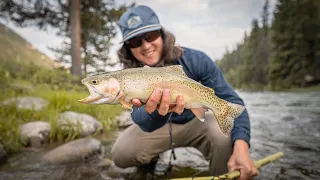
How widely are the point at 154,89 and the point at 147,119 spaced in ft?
2.18

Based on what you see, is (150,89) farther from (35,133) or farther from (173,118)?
(35,133)

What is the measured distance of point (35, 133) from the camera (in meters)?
4.34

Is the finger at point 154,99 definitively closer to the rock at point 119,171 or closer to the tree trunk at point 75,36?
the rock at point 119,171

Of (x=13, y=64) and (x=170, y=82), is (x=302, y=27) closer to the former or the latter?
(x=13, y=64)

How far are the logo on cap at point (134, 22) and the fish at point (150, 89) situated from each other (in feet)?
3.80

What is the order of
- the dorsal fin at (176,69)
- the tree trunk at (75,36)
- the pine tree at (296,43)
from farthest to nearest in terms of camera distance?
the pine tree at (296,43) → the tree trunk at (75,36) → the dorsal fin at (176,69)

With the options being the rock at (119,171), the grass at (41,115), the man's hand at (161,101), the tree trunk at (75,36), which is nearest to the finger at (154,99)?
the man's hand at (161,101)

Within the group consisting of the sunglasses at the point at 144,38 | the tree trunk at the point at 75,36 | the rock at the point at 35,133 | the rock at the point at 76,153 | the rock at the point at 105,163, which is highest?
the tree trunk at the point at 75,36

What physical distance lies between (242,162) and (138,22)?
197 centimetres

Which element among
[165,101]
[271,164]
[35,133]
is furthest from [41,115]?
[271,164]

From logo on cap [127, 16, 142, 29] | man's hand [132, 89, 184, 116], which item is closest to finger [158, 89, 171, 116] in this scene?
man's hand [132, 89, 184, 116]

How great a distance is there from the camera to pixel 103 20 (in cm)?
1435

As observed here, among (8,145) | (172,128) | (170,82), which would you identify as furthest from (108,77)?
(8,145)

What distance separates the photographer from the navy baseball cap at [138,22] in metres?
2.94
